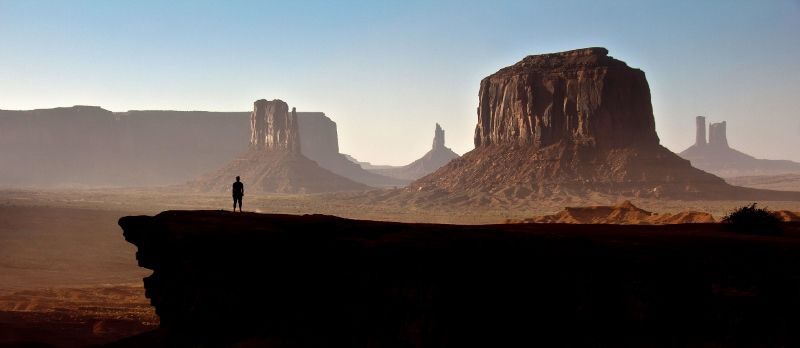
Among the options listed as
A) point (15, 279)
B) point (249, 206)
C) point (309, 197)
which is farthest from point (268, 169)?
point (15, 279)

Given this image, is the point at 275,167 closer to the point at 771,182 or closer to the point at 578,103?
the point at 578,103

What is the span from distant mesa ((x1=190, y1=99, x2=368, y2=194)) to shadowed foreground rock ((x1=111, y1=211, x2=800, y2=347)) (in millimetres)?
136214

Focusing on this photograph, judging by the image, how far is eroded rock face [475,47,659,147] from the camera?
340 ft

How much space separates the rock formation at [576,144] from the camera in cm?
9762

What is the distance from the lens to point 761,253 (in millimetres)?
13586

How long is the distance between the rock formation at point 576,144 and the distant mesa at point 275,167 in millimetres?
47905

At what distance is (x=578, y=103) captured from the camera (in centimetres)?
10419

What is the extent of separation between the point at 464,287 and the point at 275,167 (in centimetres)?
15546

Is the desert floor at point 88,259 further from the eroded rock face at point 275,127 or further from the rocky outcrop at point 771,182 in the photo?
the rocky outcrop at point 771,182

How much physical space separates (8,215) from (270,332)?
71216 mm

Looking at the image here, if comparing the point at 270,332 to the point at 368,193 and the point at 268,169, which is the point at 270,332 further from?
the point at 268,169

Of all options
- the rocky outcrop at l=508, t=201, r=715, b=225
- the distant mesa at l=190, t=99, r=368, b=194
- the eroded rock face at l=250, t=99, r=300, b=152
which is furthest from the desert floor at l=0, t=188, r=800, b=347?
the eroded rock face at l=250, t=99, r=300, b=152

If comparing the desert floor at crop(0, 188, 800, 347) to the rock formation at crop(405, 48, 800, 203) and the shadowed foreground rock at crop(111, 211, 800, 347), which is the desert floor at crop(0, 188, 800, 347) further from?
the shadowed foreground rock at crop(111, 211, 800, 347)

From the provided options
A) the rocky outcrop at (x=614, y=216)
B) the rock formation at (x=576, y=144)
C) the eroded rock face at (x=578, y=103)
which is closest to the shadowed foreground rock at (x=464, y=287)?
the rocky outcrop at (x=614, y=216)
